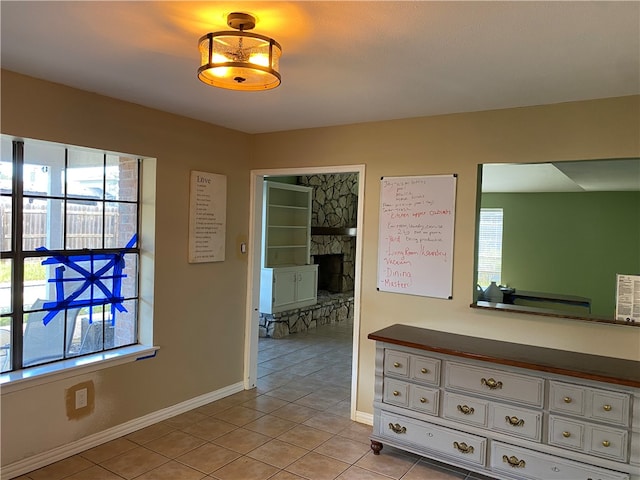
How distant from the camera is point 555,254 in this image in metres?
8.31

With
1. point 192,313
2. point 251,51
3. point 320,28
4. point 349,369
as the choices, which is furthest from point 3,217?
point 349,369

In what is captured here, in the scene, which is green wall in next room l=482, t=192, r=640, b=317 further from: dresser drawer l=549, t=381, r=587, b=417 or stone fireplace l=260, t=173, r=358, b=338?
dresser drawer l=549, t=381, r=587, b=417

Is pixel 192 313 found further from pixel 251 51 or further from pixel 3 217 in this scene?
pixel 251 51

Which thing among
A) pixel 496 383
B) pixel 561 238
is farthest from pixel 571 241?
pixel 496 383

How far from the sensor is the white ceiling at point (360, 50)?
5.88 ft

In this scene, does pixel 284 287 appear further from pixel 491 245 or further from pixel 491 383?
pixel 491 245

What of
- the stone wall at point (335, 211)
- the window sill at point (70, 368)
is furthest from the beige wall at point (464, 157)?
the stone wall at point (335, 211)

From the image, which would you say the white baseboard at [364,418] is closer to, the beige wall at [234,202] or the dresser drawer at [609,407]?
the beige wall at [234,202]

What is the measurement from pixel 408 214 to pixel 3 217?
2.69 meters

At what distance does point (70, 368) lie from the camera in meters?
3.01

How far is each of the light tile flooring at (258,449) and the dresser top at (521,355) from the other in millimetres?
816

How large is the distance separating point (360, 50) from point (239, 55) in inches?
25.3

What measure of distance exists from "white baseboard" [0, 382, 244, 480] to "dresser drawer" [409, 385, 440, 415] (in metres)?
1.87

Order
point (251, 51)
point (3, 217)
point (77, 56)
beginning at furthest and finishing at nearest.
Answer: point (3, 217)
point (77, 56)
point (251, 51)
